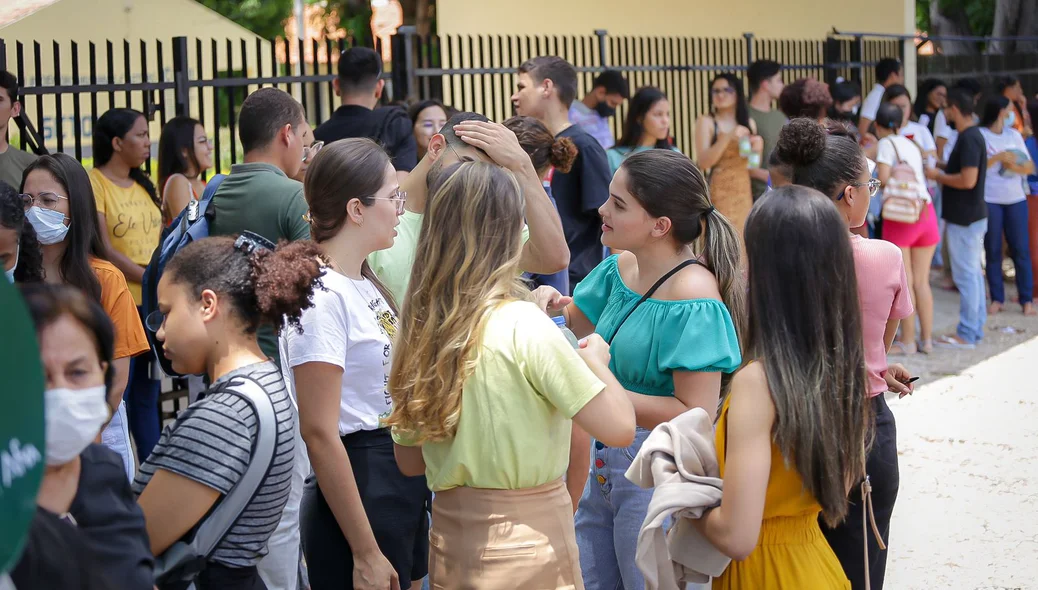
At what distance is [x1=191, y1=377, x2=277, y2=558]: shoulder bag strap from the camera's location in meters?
2.23

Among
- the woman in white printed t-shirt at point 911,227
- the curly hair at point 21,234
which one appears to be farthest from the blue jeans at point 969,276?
the curly hair at point 21,234

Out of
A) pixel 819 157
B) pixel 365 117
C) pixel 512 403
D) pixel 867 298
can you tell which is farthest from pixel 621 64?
pixel 512 403

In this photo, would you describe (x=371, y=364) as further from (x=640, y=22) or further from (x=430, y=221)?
(x=640, y=22)

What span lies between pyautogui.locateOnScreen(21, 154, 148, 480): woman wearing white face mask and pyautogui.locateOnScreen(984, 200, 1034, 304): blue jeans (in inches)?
350

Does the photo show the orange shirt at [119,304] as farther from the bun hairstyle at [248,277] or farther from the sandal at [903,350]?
the sandal at [903,350]

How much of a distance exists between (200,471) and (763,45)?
1139cm

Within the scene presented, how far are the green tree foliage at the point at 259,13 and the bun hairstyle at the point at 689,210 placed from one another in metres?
22.7

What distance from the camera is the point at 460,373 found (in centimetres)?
242

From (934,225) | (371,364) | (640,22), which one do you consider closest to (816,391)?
(371,364)

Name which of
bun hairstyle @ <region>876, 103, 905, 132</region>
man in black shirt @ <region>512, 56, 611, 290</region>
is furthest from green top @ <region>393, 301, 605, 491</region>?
bun hairstyle @ <region>876, 103, 905, 132</region>

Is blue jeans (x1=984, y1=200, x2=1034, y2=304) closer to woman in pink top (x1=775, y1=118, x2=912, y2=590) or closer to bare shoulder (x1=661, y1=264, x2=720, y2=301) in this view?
woman in pink top (x1=775, y1=118, x2=912, y2=590)

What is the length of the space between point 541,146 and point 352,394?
1.90 meters

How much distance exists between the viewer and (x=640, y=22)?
13609 mm

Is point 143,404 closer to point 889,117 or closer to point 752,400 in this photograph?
point 752,400
